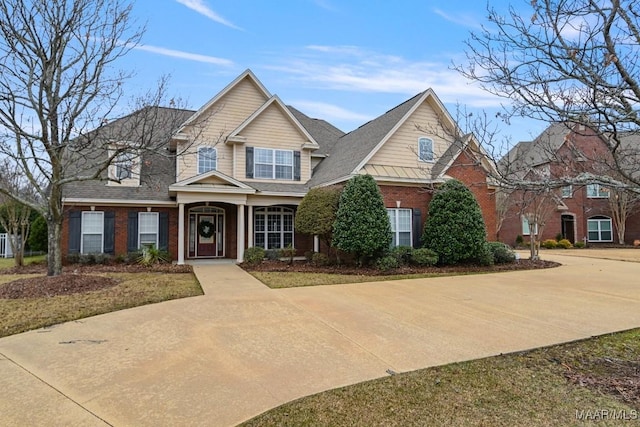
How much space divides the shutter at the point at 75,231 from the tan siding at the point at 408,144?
12.6 metres

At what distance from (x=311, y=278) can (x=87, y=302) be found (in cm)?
619

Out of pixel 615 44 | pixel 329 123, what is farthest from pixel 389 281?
pixel 329 123

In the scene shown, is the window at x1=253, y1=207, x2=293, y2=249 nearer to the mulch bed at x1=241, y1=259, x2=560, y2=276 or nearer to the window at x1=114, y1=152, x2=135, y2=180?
the mulch bed at x1=241, y1=259, x2=560, y2=276

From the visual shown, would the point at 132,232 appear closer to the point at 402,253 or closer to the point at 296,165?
the point at 296,165

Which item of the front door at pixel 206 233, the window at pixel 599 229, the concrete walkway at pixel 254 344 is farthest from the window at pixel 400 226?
the window at pixel 599 229

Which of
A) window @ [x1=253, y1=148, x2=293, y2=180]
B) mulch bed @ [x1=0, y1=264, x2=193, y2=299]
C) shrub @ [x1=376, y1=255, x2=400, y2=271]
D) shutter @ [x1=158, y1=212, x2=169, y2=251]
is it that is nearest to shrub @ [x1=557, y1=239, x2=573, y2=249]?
shrub @ [x1=376, y1=255, x2=400, y2=271]

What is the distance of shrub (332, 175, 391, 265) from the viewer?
13180 millimetres

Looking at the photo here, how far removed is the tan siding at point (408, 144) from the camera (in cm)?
1617

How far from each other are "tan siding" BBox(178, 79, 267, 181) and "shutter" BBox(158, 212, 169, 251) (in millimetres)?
1929

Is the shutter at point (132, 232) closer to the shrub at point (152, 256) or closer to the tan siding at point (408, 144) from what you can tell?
the shrub at point (152, 256)

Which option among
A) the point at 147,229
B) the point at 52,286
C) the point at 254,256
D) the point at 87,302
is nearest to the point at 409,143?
the point at 254,256

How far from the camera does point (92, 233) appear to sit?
51.1ft

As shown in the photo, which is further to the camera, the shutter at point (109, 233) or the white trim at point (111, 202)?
the shutter at point (109, 233)

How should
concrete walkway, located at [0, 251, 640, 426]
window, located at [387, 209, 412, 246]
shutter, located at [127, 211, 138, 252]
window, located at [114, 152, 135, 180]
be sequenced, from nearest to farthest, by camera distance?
concrete walkway, located at [0, 251, 640, 426] → window, located at [114, 152, 135, 180] → window, located at [387, 209, 412, 246] → shutter, located at [127, 211, 138, 252]
